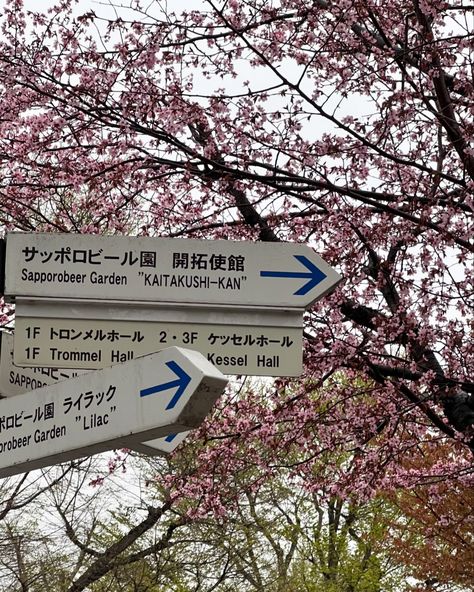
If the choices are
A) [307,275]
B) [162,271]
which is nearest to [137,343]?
[162,271]

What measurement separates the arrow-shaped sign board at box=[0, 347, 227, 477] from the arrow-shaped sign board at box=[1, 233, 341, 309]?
0.52 metres

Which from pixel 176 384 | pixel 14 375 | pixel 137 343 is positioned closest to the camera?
pixel 176 384

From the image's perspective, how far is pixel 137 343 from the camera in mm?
4691

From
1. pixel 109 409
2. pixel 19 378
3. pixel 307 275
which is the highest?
pixel 307 275

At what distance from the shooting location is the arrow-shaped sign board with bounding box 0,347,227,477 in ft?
12.6

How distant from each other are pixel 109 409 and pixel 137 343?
59 cm

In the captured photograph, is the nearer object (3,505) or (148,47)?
(148,47)

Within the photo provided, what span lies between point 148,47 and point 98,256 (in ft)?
17.8

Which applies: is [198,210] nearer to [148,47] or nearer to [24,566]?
[148,47]

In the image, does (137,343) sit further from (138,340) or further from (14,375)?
(14,375)

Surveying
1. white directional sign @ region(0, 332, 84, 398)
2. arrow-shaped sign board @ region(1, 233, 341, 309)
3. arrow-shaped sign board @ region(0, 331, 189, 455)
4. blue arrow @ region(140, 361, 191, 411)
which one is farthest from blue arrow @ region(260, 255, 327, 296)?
blue arrow @ region(140, 361, 191, 411)

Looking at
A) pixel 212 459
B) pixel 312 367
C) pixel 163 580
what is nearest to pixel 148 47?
pixel 312 367

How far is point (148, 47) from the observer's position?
32.7 ft

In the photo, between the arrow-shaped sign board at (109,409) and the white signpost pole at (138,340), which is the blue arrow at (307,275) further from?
the arrow-shaped sign board at (109,409)
